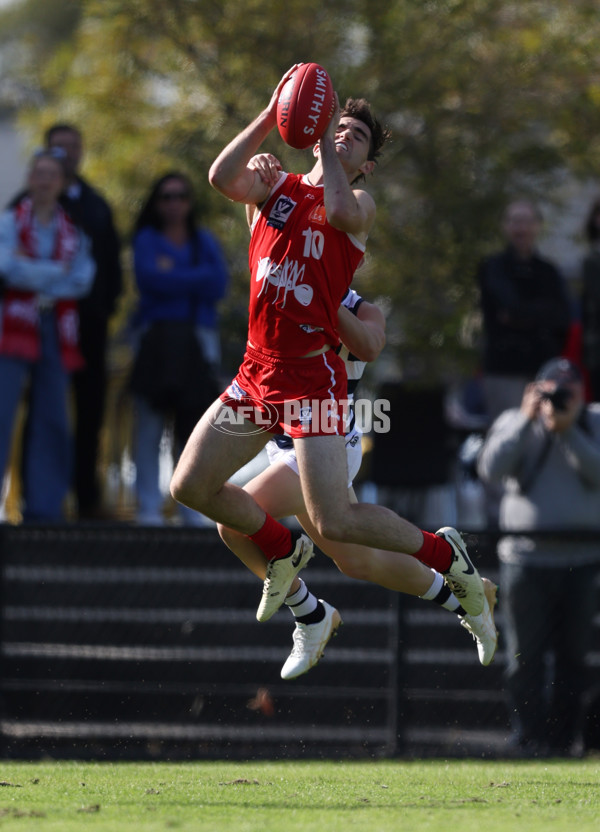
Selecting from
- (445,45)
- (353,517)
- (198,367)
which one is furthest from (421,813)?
(445,45)

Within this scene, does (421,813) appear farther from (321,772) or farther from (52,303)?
(52,303)

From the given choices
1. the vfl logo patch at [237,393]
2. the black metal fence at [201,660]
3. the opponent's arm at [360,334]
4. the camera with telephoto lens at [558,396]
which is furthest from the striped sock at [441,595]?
the camera with telephoto lens at [558,396]

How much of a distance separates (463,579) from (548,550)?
7.86 ft

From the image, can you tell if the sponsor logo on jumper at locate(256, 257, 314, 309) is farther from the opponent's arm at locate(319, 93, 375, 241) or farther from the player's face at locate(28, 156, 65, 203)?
the player's face at locate(28, 156, 65, 203)

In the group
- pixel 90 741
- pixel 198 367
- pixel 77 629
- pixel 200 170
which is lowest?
pixel 90 741

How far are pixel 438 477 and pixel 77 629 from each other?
11.2 ft

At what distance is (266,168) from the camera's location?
236 inches

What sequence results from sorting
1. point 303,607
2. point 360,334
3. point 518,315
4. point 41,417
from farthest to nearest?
point 518,315
point 41,417
point 303,607
point 360,334

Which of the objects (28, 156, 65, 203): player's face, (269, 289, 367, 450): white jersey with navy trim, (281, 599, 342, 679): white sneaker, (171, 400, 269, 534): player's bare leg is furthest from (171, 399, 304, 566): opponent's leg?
(28, 156, 65, 203): player's face

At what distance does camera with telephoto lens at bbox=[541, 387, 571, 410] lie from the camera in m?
8.80

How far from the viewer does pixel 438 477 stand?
1074 cm

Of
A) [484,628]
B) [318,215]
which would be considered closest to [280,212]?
[318,215]

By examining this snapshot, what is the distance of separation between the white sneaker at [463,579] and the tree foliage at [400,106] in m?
4.39

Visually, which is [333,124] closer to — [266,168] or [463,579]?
[266,168]
